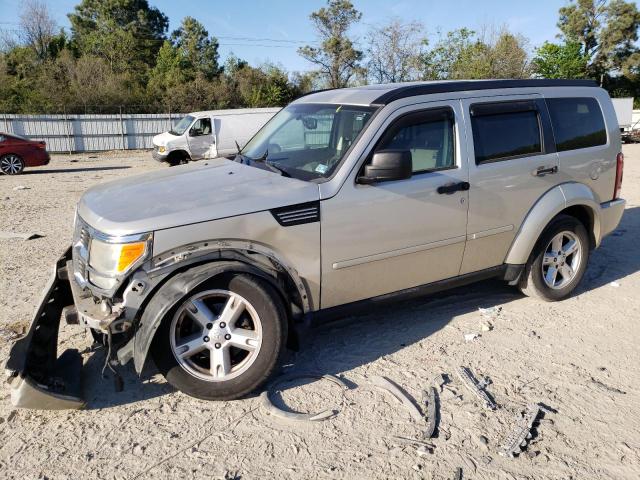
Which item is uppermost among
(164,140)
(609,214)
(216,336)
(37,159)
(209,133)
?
(209,133)

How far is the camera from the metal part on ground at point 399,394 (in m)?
3.27

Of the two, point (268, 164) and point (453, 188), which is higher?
point (268, 164)

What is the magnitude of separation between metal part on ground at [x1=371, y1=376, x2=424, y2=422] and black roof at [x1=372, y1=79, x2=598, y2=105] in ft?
6.54

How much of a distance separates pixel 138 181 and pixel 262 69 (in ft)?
129

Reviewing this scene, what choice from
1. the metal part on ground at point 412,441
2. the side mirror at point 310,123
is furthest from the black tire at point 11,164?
the metal part on ground at point 412,441

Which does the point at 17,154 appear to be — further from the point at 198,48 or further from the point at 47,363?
the point at 198,48

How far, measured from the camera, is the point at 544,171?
4.61 m

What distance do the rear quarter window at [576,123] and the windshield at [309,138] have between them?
6.37 ft

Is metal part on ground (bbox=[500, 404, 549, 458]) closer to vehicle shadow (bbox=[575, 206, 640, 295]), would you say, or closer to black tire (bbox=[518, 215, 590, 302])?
black tire (bbox=[518, 215, 590, 302])

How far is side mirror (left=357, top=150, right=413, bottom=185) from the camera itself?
357 centimetres

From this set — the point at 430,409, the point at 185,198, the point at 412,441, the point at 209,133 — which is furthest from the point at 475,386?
the point at 209,133

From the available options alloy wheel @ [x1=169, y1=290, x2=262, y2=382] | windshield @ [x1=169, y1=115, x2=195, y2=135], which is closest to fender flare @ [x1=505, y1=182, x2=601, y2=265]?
alloy wheel @ [x1=169, y1=290, x2=262, y2=382]

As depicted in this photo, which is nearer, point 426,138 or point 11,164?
point 426,138

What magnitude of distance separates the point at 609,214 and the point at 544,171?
3.83 ft
